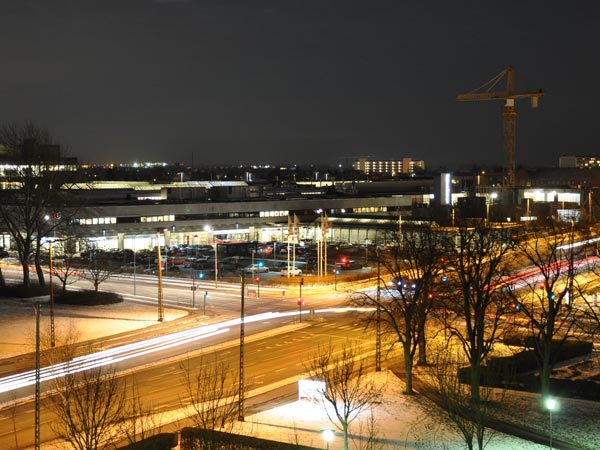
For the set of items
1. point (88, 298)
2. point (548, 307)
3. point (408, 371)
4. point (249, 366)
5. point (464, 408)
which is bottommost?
point (249, 366)

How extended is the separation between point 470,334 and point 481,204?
75.8 meters

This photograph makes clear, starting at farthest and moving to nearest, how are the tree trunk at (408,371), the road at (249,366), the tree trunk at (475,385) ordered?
the tree trunk at (408,371) → the road at (249,366) → the tree trunk at (475,385)

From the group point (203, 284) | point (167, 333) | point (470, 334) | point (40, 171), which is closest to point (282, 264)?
point (203, 284)

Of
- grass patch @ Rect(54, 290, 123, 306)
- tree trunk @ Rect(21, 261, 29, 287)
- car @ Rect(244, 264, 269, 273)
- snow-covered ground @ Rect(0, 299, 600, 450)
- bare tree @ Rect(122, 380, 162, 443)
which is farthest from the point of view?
car @ Rect(244, 264, 269, 273)

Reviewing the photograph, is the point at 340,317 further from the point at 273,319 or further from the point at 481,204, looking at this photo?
the point at 481,204

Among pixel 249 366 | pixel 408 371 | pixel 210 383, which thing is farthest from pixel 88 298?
pixel 408 371

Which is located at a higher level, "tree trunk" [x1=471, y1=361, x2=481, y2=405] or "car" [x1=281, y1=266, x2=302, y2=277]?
"car" [x1=281, y1=266, x2=302, y2=277]

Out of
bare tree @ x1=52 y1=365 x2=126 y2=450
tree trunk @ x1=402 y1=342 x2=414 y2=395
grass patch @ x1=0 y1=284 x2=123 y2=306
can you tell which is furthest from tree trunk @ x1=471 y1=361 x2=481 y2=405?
grass patch @ x1=0 y1=284 x2=123 y2=306

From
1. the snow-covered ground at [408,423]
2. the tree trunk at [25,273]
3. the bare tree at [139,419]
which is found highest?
the tree trunk at [25,273]

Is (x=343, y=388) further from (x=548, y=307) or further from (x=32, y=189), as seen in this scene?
(x=32, y=189)

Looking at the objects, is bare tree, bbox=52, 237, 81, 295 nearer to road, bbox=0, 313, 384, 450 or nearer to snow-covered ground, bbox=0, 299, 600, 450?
road, bbox=0, 313, 384, 450

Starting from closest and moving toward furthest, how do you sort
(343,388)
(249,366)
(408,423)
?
(343,388) < (408,423) < (249,366)

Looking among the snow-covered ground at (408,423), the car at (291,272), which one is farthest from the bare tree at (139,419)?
the car at (291,272)

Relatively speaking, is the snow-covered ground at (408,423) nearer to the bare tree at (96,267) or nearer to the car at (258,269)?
the bare tree at (96,267)
